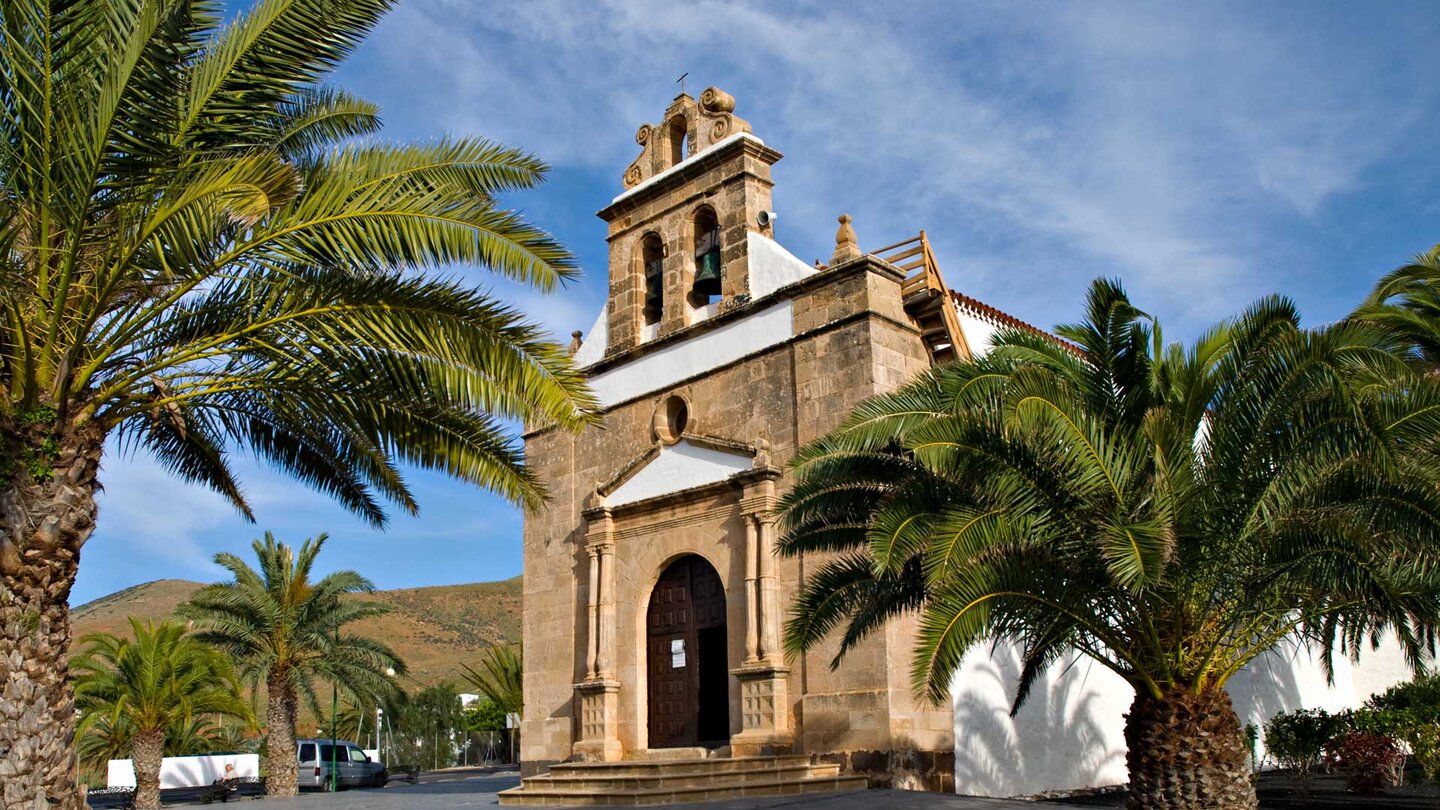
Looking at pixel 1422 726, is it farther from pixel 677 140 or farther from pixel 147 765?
pixel 147 765

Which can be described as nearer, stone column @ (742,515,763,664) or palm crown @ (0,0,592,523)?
palm crown @ (0,0,592,523)

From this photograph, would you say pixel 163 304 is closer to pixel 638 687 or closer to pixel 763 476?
pixel 763 476

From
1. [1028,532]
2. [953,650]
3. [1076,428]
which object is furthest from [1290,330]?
[953,650]

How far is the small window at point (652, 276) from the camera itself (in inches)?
729

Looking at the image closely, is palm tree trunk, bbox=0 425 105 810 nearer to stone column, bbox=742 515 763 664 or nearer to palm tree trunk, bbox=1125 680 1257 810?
palm tree trunk, bbox=1125 680 1257 810

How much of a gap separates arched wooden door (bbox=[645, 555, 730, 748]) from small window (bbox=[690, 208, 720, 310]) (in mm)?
3855

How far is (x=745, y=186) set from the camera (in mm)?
16906

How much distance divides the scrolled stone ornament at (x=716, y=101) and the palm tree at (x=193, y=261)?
9.13 meters

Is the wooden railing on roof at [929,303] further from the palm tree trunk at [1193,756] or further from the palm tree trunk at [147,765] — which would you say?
the palm tree trunk at [147,765]

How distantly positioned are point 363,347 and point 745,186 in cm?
954

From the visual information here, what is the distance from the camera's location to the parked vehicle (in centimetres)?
2572

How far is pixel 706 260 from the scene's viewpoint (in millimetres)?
17469

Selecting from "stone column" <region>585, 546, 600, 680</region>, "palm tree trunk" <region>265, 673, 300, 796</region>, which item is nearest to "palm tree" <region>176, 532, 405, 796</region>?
"palm tree trunk" <region>265, 673, 300, 796</region>

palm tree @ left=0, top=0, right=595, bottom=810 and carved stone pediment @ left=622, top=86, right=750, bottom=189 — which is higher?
carved stone pediment @ left=622, top=86, right=750, bottom=189
